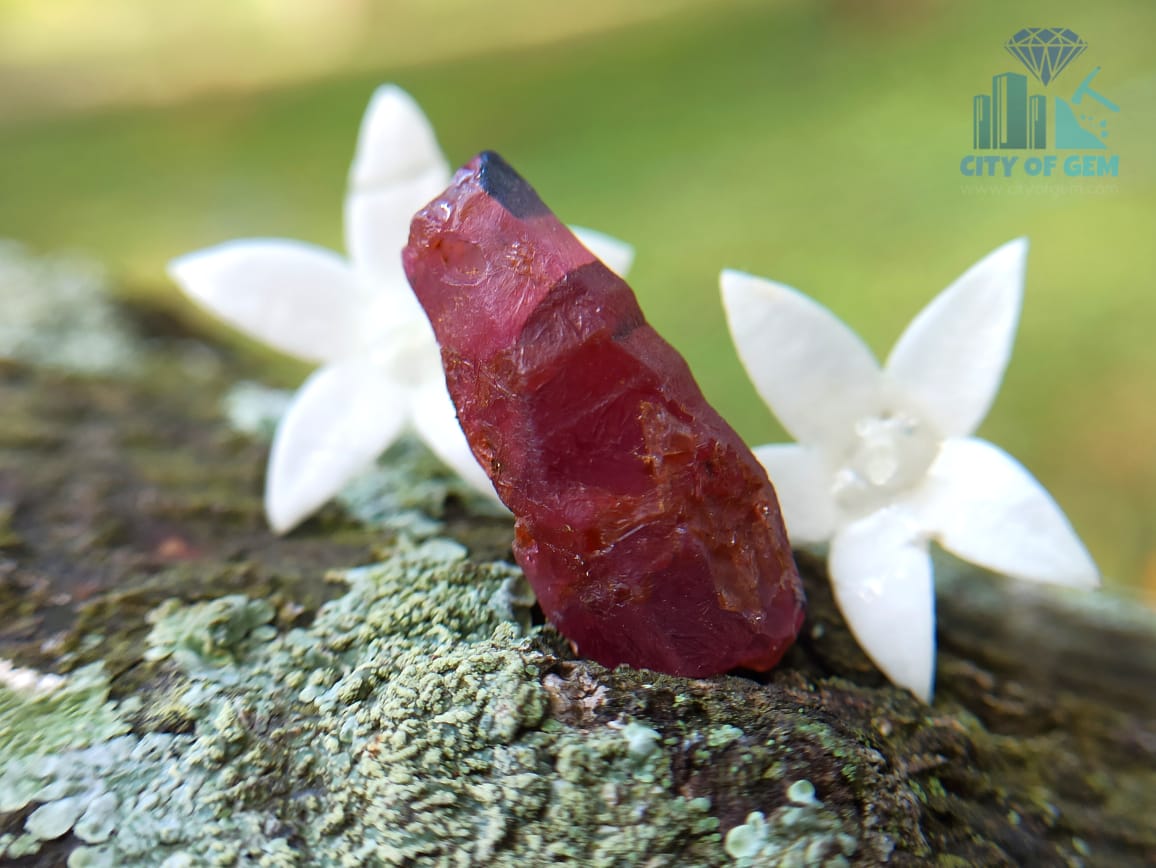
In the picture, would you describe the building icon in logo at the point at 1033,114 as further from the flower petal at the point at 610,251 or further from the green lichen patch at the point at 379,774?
the green lichen patch at the point at 379,774

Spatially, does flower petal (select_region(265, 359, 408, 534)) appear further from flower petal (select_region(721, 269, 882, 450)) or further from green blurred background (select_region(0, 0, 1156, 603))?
green blurred background (select_region(0, 0, 1156, 603))

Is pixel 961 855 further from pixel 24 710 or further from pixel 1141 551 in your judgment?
pixel 1141 551

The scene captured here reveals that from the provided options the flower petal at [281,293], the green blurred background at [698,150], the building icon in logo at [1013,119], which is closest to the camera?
the flower petal at [281,293]

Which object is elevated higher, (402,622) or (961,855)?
(402,622)

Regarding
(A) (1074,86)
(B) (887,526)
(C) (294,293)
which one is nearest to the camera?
(B) (887,526)

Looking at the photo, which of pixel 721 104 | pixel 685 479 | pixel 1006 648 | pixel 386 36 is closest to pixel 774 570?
pixel 685 479

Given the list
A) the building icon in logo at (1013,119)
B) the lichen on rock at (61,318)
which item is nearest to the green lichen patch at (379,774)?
the lichen on rock at (61,318)

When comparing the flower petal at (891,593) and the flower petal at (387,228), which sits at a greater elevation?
the flower petal at (387,228)
